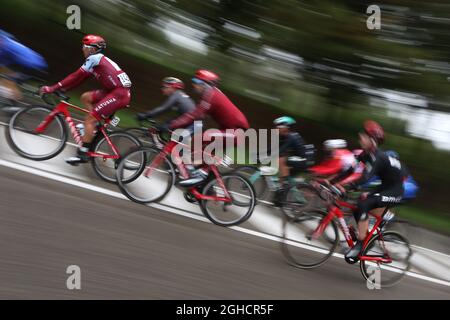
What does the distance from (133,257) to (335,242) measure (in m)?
2.33

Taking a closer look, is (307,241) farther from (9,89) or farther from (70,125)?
(9,89)

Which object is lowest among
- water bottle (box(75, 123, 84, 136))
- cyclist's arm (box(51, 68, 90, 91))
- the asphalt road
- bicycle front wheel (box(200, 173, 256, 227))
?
the asphalt road

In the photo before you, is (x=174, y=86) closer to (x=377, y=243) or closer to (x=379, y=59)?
(x=377, y=243)

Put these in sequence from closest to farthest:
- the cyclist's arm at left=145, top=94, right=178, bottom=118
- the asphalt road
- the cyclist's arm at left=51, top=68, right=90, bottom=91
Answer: the asphalt road, the cyclist's arm at left=51, top=68, right=90, bottom=91, the cyclist's arm at left=145, top=94, right=178, bottom=118

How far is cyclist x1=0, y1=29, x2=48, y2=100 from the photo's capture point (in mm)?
7777

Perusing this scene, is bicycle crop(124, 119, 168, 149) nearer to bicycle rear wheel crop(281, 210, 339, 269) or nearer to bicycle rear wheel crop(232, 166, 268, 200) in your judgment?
bicycle rear wheel crop(232, 166, 268, 200)

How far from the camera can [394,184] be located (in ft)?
19.9

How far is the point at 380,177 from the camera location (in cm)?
610

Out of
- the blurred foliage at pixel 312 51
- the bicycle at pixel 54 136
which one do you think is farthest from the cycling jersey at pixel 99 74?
the blurred foliage at pixel 312 51

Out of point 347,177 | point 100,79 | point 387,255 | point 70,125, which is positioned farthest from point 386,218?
point 70,125

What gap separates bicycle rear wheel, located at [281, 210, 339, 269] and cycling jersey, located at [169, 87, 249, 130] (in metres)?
1.60

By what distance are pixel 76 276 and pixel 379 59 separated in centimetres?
910

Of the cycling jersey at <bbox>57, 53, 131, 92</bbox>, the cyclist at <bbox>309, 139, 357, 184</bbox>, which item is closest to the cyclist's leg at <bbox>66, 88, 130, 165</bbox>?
the cycling jersey at <bbox>57, 53, 131, 92</bbox>

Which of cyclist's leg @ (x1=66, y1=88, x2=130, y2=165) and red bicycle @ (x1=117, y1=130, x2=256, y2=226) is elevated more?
cyclist's leg @ (x1=66, y1=88, x2=130, y2=165)
